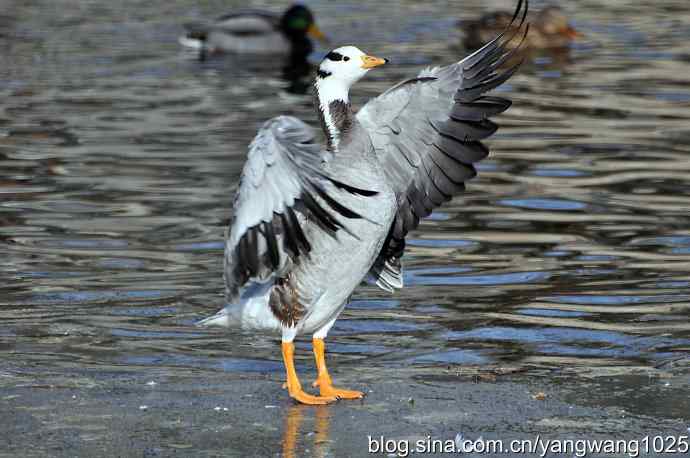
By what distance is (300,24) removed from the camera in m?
26.5

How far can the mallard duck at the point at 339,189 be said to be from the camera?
23.3 feet

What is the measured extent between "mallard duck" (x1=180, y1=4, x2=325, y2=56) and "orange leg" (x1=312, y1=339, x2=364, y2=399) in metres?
18.5

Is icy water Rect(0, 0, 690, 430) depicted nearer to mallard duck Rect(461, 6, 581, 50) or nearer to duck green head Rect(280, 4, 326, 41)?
mallard duck Rect(461, 6, 581, 50)

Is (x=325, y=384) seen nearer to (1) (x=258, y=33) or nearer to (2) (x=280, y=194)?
(2) (x=280, y=194)

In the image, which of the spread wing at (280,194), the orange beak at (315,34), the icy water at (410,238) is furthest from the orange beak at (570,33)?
the spread wing at (280,194)

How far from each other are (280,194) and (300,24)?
19.8 meters

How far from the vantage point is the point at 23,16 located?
29.4 metres

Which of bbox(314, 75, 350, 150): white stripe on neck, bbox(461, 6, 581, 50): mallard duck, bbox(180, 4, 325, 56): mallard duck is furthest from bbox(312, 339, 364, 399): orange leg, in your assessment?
bbox(180, 4, 325, 56): mallard duck

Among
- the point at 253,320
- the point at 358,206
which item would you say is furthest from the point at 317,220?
the point at 253,320

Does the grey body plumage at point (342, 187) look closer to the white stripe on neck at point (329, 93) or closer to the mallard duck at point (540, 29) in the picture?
the white stripe on neck at point (329, 93)

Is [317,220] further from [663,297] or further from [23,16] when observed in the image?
[23,16]

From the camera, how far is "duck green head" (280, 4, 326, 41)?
26.3 meters

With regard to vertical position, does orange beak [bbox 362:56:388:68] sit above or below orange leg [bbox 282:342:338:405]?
above

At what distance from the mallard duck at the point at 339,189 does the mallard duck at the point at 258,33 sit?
17.7 m
